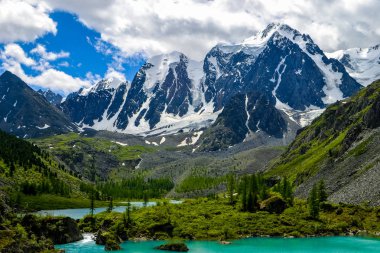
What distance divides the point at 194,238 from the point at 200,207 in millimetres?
38547

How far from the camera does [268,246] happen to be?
129750 millimetres

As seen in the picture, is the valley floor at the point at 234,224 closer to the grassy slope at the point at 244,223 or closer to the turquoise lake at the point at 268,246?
the grassy slope at the point at 244,223

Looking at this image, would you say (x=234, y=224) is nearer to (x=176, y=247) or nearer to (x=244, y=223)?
(x=244, y=223)

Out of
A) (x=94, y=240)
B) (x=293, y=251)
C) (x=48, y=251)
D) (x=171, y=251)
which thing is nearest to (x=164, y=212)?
(x=94, y=240)

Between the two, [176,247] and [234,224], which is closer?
[176,247]

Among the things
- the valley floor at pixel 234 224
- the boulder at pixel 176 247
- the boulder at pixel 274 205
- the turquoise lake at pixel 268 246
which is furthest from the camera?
the boulder at pixel 274 205

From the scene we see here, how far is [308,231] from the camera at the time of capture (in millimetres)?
143875

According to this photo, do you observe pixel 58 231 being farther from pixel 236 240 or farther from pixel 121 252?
pixel 236 240

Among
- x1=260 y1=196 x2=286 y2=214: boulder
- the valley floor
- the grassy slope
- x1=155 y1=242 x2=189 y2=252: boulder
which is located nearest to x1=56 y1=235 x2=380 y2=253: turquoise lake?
x1=155 y1=242 x2=189 y2=252: boulder

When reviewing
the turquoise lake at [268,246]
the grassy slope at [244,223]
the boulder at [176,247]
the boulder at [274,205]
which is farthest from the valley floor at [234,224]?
the boulder at [176,247]

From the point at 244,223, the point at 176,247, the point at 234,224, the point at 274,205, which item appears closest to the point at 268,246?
the point at 244,223

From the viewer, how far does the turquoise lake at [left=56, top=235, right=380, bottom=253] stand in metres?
123

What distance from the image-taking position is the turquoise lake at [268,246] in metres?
123

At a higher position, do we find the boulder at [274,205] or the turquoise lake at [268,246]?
the boulder at [274,205]
